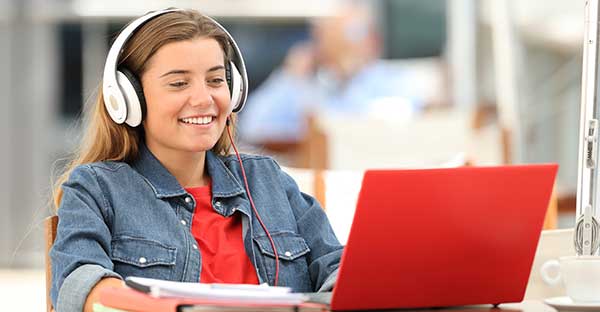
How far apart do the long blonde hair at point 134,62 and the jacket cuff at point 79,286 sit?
275 millimetres

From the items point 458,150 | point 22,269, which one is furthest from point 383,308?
point 22,269

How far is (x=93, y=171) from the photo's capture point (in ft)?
6.30

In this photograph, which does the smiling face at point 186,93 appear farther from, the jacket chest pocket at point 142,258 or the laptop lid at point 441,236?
the laptop lid at point 441,236

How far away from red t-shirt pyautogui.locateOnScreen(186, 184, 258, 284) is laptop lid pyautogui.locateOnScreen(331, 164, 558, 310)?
16.4 inches

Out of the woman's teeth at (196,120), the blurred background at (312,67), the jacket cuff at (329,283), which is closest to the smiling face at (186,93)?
the woman's teeth at (196,120)

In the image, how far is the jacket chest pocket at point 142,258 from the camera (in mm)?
1851

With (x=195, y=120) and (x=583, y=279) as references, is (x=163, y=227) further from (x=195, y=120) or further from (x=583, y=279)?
(x=583, y=279)

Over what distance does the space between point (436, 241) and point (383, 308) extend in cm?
12

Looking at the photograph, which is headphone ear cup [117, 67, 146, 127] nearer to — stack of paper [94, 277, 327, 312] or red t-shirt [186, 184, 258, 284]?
red t-shirt [186, 184, 258, 284]

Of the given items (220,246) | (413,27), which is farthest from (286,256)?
(413,27)

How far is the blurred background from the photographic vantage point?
7844mm

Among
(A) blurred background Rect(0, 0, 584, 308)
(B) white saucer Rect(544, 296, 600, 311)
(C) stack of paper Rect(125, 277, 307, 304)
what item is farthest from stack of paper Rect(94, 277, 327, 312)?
(A) blurred background Rect(0, 0, 584, 308)

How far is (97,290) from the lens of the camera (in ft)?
5.47

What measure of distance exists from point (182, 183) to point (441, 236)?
2.05 feet
